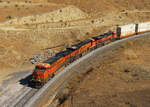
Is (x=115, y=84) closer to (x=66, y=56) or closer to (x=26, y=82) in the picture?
(x=66, y=56)

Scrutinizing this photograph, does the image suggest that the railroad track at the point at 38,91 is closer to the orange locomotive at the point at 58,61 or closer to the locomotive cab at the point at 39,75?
the orange locomotive at the point at 58,61

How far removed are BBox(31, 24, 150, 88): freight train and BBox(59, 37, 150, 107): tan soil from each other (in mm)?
4291

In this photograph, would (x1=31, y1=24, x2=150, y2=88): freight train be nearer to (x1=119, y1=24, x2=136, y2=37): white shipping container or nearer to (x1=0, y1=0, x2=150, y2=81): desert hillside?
(x1=119, y1=24, x2=136, y2=37): white shipping container

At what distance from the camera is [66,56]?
35.7 metres

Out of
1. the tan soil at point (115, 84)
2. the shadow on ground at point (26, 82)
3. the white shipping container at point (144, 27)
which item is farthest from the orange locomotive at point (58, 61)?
the white shipping container at point (144, 27)

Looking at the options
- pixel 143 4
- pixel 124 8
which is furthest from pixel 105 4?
pixel 143 4

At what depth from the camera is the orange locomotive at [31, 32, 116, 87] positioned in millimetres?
28922

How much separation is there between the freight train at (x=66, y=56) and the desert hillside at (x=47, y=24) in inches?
341

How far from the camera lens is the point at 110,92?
25.8 m

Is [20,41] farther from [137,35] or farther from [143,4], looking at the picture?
[143,4]

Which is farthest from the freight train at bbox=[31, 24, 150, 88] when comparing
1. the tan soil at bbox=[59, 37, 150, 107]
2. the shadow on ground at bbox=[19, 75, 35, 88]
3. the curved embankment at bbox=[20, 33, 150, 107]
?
the tan soil at bbox=[59, 37, 150, 107]

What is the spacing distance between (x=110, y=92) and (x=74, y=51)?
14745 millimetres

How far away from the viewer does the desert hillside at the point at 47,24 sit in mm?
43744

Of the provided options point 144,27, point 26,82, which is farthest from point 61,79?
point 144,27
